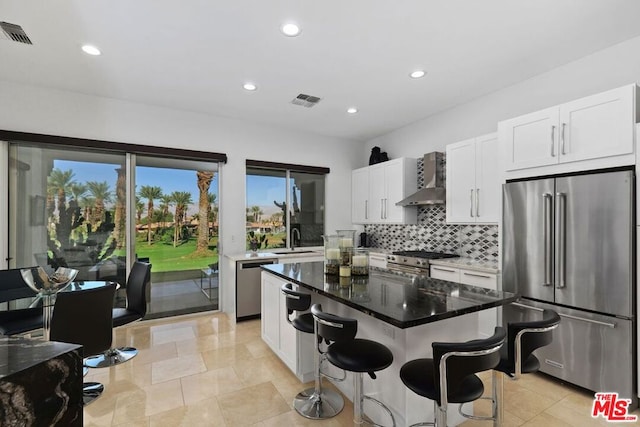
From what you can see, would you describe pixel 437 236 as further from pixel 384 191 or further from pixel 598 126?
pixel 598 126

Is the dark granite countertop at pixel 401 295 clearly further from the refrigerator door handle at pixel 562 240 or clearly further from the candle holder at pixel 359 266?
the refrigerator door handle at pixel 562 240

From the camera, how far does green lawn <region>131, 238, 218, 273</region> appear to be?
14.5 ft

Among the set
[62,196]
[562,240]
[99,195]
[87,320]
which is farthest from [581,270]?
[62,196]

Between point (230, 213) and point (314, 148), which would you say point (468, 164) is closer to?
point (314, 148)

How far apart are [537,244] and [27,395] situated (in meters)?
3.46

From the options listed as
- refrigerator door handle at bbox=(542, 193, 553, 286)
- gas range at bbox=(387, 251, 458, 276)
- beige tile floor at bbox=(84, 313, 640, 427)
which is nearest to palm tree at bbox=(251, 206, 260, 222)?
beige tile floor at bbox=(84, 313, 640, 427)

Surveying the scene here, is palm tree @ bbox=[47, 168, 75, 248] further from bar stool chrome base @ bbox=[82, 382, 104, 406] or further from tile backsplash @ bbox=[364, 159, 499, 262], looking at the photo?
tile backsplash @ bbox=[364, 159, 499, 262]

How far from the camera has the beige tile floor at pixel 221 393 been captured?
2191 millimetres

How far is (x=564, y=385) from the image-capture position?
2658 millimetres

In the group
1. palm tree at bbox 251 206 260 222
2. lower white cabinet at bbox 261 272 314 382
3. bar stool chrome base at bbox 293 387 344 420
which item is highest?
palm tree at bbox 251 206 260 222

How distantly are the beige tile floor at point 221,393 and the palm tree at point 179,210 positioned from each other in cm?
156

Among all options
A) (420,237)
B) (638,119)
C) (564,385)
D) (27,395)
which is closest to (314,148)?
(420,237)

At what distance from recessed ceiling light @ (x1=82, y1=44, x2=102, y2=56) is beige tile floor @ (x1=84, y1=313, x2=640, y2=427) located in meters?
3.07

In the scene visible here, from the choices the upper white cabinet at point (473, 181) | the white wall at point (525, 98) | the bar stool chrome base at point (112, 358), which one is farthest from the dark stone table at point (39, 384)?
Answer: the white wall at point (525, 98)
